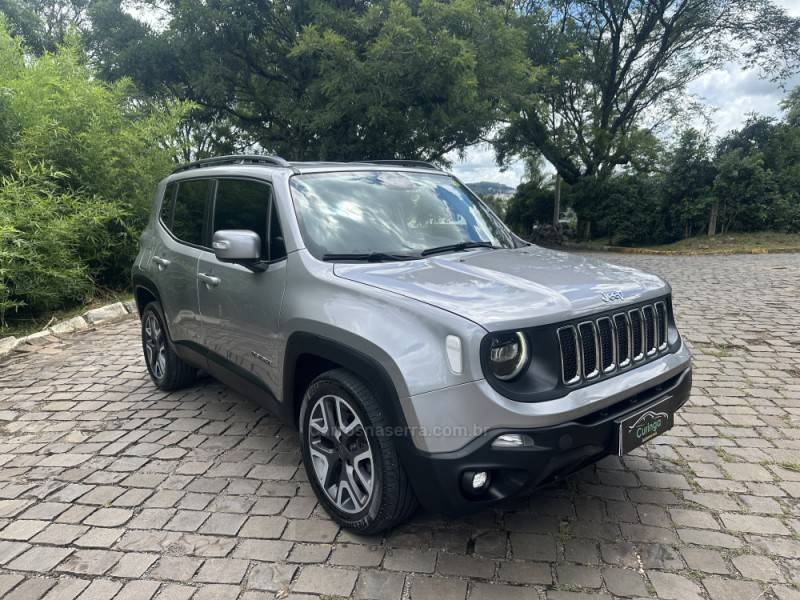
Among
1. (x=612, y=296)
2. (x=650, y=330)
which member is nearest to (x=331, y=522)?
(x=612, y=296)

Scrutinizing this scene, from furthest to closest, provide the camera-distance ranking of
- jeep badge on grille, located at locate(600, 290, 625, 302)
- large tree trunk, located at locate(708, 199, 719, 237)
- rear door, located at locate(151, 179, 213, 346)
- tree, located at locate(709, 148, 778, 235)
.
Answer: large tree trunk, located at locate(708, 199, 719, 237), tree, located at locate(709, 148, 778, 235), rear door, located at locate(151, 179, 213, 346), jeep badge on grille, located at locate(600, 290, 625, 302)

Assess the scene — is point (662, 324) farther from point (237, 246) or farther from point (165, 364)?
point (165, 364)

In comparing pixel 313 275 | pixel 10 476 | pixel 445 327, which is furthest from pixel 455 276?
pixel 10 476

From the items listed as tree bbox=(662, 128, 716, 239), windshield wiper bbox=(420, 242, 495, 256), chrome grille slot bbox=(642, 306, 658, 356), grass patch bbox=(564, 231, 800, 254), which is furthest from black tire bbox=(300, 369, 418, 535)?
tree bbox=(662, 128, 716, 239)

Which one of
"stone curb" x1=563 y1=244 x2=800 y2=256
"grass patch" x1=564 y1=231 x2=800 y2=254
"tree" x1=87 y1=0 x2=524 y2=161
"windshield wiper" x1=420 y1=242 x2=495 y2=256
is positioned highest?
"tree" x1=87 y1=0 x2=524 y2=161

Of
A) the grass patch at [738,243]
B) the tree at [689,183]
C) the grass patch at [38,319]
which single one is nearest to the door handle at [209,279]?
the grass patch at [38,319]

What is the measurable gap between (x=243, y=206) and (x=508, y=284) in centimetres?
186

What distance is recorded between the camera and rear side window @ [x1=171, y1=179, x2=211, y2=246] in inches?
154

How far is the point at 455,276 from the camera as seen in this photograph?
2.64 metres

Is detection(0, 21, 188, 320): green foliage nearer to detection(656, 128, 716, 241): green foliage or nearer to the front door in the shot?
the front door

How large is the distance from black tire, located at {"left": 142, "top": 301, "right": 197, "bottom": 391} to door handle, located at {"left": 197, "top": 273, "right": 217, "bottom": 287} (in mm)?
998

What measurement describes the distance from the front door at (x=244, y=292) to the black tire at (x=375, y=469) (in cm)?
57

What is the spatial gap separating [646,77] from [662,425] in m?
21.8

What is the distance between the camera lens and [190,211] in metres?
4.11
